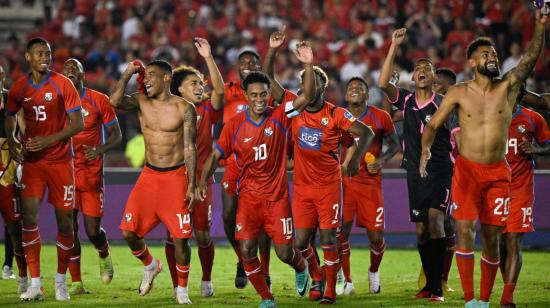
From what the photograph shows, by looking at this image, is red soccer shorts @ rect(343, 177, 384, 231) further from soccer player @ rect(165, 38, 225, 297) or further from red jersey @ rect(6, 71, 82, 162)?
red jersey @ rect(6, 71, 82, 162)

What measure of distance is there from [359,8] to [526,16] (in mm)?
3929

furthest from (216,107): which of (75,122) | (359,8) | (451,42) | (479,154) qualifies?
(359,8)

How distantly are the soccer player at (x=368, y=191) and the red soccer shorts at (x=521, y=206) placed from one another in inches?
70.8

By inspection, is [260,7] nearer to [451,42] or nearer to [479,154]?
[451,42]

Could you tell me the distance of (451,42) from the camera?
21.4 meters

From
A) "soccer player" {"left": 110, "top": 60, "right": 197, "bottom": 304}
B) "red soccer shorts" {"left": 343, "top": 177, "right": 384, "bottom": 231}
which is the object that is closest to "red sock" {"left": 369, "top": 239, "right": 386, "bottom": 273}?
"red soccer shorts" {"left": 343, "top": 177, "right": 384, "bottom": 231}

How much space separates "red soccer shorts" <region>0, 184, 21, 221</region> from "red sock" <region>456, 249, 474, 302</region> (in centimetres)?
526

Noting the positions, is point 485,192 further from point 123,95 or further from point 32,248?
point 32,248

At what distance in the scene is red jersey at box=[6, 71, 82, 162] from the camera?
11.0m

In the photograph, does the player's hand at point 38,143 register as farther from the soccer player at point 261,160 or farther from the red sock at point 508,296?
the red sock at point 508,296

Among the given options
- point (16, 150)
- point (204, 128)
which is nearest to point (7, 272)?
point (16, 150)

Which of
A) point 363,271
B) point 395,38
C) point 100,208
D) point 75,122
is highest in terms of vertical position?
point 395,38

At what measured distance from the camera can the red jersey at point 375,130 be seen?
39.5ft

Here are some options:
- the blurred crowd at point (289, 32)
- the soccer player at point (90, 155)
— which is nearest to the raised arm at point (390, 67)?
the soccer player at point (90, 155)
